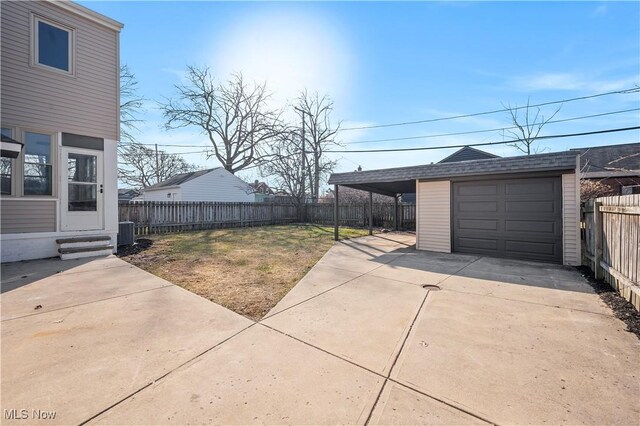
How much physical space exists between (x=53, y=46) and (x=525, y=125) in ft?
74.9

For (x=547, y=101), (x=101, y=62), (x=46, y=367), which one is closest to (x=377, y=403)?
(x=46, y=367)

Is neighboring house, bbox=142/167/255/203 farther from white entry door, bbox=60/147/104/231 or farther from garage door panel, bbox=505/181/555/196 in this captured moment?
garage door panel, bbox=505/181/555/196

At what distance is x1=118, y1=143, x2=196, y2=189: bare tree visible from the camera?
25.2 metres

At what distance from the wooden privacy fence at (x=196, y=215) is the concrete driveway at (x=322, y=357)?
7406mm

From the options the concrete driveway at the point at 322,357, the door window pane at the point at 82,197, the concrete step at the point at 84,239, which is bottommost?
the concrete driveway at the point at 322,357

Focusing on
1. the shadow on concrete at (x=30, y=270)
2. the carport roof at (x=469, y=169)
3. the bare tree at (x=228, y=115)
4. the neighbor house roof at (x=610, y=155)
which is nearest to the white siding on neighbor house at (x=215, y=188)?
the bare tree at (x=228, y=115)

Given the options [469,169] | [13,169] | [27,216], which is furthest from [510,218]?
[13,169]

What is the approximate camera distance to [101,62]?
6.86 metres

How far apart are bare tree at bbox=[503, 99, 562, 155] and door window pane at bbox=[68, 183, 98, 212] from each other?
20188 millimetres

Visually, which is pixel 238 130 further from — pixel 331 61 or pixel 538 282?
pixel 538 282

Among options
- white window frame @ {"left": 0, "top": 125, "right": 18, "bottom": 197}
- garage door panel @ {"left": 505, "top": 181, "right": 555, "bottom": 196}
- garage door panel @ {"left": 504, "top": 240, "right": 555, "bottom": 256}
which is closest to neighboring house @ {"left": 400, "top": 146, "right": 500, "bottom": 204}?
garage door panel @ {"left": 505, "top": 181, "right": 555, "bottom": 196}

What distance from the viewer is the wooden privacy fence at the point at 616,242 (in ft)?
10.9

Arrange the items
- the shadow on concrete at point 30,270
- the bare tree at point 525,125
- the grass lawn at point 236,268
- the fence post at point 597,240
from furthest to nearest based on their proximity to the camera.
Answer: the bare tree at point 525,125
the fence post at point 597,240
the shadow on concrete at point 30,270
the grass lawn at point 236,268

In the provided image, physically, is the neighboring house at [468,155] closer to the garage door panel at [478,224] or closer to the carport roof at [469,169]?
the carport roof at [469,169]
